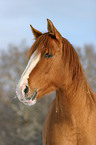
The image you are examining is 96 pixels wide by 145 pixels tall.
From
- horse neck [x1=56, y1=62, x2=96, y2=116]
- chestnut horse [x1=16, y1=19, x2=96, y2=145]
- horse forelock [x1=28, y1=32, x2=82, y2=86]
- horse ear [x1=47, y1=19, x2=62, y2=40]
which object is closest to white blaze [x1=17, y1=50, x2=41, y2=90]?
chestnut horse [x1=16, y1=19, x2=96, y2=145]

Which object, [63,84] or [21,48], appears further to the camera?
[21,48]

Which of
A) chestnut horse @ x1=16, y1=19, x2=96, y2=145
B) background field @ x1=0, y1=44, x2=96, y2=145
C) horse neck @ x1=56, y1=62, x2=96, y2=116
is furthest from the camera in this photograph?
background field @ x1=0, y1=44, x2=96, y2=145

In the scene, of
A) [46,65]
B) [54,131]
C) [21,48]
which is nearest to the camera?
[46,65]

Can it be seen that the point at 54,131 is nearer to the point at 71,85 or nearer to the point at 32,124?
the point at 71,85

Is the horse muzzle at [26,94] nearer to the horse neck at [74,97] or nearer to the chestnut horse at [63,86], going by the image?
the chestnut horse at [63,86]

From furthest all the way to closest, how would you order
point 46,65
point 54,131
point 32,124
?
1. point 32,124
2. point 54,131
3. point 46,65

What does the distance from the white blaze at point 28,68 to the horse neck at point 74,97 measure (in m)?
0.53

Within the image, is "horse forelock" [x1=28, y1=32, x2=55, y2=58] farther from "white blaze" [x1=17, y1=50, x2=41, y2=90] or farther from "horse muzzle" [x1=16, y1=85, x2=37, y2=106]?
"horse muzzle" [x1=16, y1=85, x2=37, y2=106]

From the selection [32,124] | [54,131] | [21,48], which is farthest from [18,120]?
[54,131]

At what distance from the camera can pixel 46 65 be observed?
3.27 m

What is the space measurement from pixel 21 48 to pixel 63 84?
80.9 feet

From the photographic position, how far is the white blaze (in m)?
3.08

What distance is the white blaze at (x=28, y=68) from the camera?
3084mm

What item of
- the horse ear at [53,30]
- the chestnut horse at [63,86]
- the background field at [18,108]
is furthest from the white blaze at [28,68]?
the background field at [18,108]
